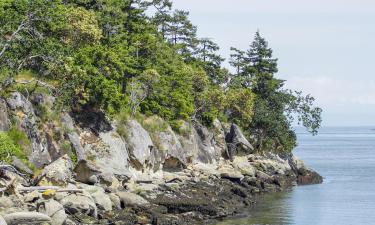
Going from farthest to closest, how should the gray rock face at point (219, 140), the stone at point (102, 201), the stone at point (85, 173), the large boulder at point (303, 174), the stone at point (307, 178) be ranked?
the large boulder at point (303, 174) < the stone at point (307, 178) < the gray rock face at point (219, 140) < the stone at point (85, 173) < the stone at point (102, 201)

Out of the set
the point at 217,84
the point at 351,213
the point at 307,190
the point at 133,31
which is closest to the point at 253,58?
the point at 217,84

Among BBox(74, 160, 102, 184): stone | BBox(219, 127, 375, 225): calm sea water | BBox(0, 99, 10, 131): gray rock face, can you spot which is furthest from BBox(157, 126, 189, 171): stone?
BBox(0, 99, 10, 131): gray rock face

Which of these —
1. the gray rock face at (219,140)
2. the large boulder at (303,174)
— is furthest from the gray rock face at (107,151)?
the large boulder at (303,174)

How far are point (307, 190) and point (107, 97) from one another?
33.7 meters

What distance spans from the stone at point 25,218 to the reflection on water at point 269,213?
18.1 m

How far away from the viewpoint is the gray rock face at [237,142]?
84625mm

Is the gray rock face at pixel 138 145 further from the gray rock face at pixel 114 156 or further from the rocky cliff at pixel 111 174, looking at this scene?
the gray rock face at pixel 114 156

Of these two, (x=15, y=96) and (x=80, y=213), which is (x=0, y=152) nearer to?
(x=80, y=213)

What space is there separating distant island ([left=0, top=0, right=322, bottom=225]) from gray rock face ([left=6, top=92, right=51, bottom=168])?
0.32ft

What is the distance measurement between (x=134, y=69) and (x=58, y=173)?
25940mm

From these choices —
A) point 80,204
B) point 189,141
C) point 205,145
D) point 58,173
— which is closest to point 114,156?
point 58,173

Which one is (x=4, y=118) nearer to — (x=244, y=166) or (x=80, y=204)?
(x=80, y=204)

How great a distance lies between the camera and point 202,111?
84312 mm

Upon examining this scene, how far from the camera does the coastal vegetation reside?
44.8m
